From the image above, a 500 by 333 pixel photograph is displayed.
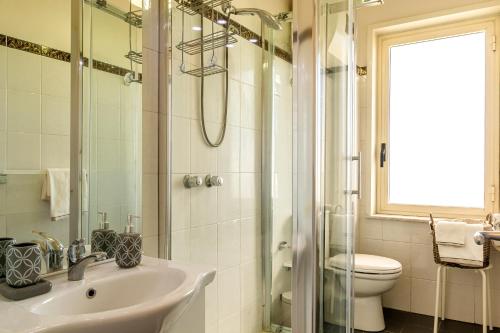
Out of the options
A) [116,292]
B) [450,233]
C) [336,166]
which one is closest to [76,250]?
[116,292]

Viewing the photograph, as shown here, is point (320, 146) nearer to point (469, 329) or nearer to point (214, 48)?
point (214, 48)

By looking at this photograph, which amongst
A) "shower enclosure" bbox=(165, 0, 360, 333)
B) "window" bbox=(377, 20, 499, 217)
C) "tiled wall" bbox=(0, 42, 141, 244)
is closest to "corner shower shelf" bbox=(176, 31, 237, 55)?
"shower enclosure" bbox=(165, 0, 360, 333)

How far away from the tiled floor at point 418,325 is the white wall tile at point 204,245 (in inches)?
45.7

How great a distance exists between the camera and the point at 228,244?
2020 mm

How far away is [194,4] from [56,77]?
2.76ft

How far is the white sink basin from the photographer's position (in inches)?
30.5

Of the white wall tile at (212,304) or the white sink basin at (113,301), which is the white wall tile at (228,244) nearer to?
the white wall tile at (212,304)

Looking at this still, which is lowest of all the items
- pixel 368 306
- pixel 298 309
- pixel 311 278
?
pixel 368 306

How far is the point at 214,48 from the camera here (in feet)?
6.20

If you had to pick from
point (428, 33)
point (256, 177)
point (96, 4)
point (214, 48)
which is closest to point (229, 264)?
point (256, 177)

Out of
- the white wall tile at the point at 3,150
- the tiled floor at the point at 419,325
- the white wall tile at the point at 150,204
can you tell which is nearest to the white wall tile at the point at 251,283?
the white wall tile at the point at 150,204

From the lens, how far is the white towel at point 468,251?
226 cm

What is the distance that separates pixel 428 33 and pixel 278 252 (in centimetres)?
201

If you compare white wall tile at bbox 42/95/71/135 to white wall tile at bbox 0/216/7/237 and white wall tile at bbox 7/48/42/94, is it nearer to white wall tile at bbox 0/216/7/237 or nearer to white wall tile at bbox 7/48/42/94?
white wall tile at bbox 7/48/42/94
